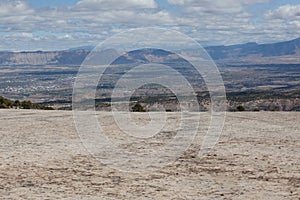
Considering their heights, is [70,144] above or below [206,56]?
below

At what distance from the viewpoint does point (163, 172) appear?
12.0m

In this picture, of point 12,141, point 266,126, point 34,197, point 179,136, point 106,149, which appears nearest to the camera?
point 34,197

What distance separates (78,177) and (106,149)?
158 inches

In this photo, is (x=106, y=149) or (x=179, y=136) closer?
(x=106, y=149)

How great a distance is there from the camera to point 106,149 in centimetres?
1539

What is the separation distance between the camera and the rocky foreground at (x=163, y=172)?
9969 millimetres

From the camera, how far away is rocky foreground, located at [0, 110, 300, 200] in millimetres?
9969

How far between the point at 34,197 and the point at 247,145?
833cm

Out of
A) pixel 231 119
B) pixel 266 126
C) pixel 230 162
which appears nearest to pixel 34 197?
pixel 230 162

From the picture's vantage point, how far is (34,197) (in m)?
9.66

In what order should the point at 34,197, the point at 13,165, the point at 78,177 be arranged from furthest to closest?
the point at 13,165, the point at 78,177, the point at 34,197

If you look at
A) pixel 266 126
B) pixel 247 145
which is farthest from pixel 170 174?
pixel 266 126

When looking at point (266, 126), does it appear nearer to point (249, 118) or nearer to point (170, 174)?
point (249, 118)

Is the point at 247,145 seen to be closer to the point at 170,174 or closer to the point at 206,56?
the point at 206,56
